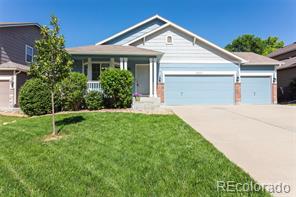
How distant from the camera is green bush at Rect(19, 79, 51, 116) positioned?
12.5 m

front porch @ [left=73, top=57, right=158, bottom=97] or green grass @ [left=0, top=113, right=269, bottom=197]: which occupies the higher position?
front porch @ [left=73, top=57, right=158, bottom=97]

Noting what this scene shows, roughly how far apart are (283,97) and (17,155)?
22.7 m

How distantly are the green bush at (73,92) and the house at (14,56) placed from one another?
3.66m

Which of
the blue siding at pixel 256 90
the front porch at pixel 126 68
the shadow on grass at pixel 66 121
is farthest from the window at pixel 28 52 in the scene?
the blue siding at pixel 256 90

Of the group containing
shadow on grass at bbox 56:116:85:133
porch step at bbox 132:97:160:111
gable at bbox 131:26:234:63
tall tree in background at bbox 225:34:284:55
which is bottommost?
shadow on grass at bbox 56:116:85:133

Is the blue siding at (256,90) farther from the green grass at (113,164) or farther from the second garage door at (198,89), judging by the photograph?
the green grass at (113,164)

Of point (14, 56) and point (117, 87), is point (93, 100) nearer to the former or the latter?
point (117, 87)

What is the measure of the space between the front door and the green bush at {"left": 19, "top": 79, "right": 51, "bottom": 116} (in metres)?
6.75

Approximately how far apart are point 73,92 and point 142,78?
6.11 metres

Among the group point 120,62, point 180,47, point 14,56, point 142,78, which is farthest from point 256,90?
point 14,56

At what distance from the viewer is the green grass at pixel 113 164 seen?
3.85m

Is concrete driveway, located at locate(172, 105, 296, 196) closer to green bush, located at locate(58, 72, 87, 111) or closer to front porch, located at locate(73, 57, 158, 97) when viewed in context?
green bush, located at locate(58, 72, 87, 111)

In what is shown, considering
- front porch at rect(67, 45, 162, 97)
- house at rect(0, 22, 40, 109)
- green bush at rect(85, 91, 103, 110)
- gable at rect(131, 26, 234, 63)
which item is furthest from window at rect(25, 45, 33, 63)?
green bush at rect(85, 91, 103, 110)

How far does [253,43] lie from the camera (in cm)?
5156
